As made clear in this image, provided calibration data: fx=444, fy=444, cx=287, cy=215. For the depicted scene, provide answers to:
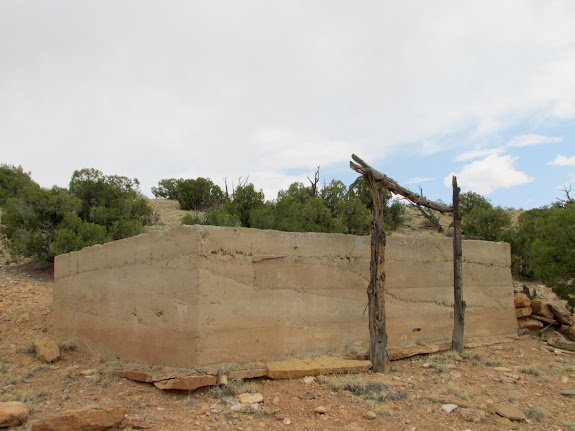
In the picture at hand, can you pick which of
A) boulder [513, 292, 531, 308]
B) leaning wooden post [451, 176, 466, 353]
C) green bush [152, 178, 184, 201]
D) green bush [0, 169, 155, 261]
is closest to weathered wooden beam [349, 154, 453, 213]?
leaning wooden post [451, 176, 466, 353]

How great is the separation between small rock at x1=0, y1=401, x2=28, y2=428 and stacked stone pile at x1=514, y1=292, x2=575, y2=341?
8.24 meters

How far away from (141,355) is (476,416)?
3932 mm

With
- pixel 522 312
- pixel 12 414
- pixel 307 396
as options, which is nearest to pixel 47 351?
pixel 12 414

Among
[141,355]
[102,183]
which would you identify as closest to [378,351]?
[141,355]

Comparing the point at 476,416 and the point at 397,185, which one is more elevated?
the point at 397,185

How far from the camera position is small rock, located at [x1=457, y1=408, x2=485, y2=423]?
174 inches

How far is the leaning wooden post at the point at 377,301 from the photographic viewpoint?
18.7ft

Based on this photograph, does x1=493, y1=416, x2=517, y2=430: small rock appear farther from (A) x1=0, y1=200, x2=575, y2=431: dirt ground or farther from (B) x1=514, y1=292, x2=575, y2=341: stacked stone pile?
(B) x1=514, y1=292, x2=575, y2=341: stacked stone pile

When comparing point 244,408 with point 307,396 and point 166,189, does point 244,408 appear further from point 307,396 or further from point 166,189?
point 166,189

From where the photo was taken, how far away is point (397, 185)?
6.26m

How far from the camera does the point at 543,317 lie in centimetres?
877

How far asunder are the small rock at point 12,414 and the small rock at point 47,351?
2.38 meters

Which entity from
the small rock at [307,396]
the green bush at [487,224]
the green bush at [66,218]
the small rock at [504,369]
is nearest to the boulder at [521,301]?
the small rock at [504,369]

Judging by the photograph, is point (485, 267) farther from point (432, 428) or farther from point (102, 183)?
point (102, 183)
